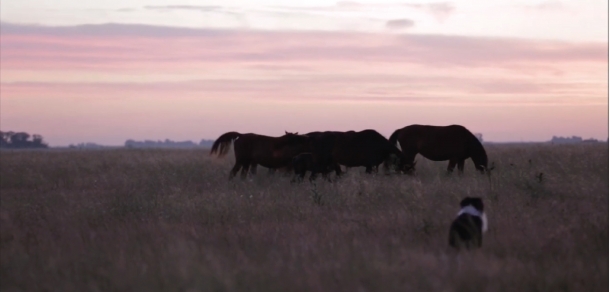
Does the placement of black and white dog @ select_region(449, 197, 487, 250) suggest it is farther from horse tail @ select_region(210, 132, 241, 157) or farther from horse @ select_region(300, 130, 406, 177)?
horse tail @ select_region(210, 132, 241, 157)

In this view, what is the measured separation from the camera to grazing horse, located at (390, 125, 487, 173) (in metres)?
18.2

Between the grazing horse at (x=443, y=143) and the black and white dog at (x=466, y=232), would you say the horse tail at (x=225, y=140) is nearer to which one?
the grazing horse at (x=443, y=143)

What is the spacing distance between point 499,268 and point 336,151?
433 inches

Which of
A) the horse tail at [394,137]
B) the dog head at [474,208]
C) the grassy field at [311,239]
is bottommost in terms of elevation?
the grassy field at [311,239]

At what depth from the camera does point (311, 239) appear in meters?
8.16

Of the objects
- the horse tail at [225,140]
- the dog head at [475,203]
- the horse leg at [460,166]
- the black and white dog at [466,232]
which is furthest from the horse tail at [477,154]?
the black and white dog at [466,232]

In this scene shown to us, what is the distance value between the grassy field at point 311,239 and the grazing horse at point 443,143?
394 cm

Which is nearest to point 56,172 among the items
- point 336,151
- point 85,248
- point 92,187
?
point 92,187

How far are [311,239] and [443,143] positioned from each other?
11.0m

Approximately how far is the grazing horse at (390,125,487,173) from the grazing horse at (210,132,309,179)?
283 centimetres

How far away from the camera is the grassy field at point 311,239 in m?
6.36

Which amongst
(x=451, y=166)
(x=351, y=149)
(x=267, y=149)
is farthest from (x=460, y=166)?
(x=267, y=149)

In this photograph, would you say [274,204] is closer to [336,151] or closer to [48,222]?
[48,222]

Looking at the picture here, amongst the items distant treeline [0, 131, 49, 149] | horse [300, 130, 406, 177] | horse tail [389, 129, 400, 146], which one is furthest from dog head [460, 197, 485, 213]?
distant treeline [0, 131, 49, 149]
